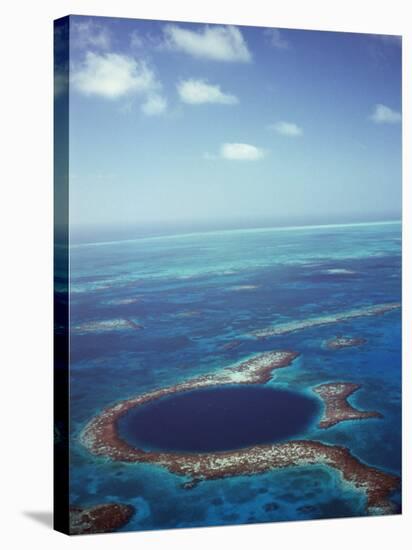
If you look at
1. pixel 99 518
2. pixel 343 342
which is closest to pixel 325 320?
pixel 343 342

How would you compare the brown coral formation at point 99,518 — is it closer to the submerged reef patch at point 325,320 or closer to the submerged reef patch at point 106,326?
the submerged reef patch at point 106,326

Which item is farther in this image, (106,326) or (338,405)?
(338,405)

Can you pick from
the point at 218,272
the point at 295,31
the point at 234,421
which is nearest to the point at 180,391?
the point at 234,421

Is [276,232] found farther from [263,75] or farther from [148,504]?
[148,504]

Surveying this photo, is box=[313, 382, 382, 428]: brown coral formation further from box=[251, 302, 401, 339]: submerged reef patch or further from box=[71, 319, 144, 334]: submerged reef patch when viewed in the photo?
box=[71, 319, 144, 334]: submerged reef patch

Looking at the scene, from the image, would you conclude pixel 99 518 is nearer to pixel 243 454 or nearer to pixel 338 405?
pixel 243 454

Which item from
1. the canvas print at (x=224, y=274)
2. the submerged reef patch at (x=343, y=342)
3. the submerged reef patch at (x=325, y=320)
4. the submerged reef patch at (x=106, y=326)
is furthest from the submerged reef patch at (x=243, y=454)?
the submerged reef patch at (x=106, y=326)

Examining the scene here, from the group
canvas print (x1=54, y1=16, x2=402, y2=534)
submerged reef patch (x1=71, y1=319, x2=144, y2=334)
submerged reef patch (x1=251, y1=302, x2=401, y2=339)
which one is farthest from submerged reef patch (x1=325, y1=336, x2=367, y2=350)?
submerged reef patch (x1=71, y1=319, x2=144, y2=334)
